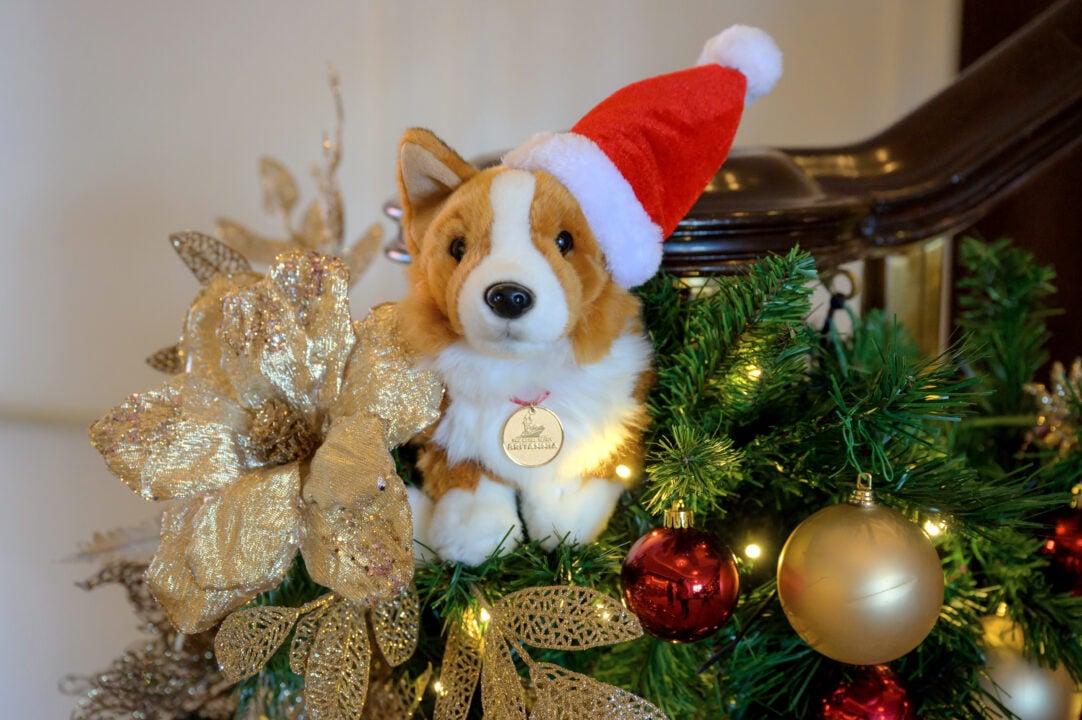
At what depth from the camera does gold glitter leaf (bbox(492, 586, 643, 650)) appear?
1.30 feet

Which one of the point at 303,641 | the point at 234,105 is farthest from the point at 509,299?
the point at 234,105

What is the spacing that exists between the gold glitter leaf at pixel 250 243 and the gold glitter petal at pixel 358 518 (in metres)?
0.46

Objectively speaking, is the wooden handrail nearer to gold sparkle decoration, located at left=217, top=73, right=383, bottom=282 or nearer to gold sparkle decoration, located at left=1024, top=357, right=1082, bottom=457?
gold sparkle decoration, located at left=1024, top=357, right=1082, bottom=457

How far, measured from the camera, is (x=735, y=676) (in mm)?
470

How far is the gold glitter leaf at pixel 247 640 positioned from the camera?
433 mm

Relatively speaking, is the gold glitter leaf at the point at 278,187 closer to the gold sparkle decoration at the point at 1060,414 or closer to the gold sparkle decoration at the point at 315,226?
the gold sparkle decoration at the point at 315,226

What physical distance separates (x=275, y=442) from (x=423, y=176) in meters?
0.17

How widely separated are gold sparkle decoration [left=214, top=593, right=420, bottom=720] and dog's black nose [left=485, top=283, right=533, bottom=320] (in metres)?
0.17

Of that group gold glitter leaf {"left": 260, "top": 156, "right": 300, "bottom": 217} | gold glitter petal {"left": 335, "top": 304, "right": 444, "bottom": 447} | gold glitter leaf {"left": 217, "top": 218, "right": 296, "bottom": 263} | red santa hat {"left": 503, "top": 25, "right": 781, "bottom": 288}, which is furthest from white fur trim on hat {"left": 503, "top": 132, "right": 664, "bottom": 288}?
gold glitter leaf {"left": 260, "top": 156, "right": 300, "bottom": 217}

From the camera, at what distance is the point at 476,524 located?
0.43 m

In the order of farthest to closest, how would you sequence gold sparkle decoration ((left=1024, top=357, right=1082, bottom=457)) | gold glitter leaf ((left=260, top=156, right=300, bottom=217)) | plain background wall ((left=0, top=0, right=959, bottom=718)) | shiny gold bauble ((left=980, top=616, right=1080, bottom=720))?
plain background wall ((left=0, top=0, right=959, bottom=718)), gold glitter leaf ((left=260, top=156, right=300, bottom=217)), gold sparkle decoration ((left=1024, top=357, right=1082, bottom=457)), shiny gold bauble ((left=980, top=616, right=1080, bottom=720))

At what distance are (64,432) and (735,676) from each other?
1088 mm

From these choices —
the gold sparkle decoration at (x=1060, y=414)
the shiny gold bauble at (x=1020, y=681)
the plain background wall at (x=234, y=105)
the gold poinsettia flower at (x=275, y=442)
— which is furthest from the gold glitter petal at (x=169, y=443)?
the plain background wall at (x=234, y=105)

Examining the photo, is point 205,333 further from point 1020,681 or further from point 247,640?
point 1020,681
